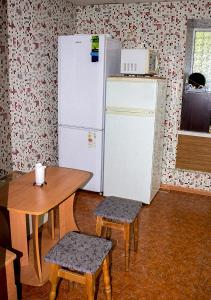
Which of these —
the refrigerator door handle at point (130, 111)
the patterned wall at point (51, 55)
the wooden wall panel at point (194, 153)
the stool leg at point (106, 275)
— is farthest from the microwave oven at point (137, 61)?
the stool leg at point (106, 275)

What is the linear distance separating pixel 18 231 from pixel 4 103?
148cm

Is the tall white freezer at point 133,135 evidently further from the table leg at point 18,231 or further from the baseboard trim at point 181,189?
the table leg at point 18,231

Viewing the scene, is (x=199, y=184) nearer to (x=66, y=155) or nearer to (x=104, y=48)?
(x=66, y=155)

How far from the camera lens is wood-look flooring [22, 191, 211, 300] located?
233 centimetres

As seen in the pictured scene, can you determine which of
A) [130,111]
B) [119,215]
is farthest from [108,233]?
[130,111]

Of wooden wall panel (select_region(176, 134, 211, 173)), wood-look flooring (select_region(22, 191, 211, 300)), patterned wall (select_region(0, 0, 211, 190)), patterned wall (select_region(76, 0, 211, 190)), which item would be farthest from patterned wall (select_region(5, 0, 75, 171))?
wooden wall panel (select_region(176, 134, 211, 173))

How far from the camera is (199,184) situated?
4.36 metres

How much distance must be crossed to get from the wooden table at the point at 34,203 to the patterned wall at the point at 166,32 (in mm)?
2103

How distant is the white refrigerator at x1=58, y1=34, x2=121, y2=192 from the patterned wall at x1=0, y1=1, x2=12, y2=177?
857 millimetres

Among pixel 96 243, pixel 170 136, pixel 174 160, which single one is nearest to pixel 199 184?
pixel 174 160

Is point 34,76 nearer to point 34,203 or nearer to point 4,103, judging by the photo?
point 4,103

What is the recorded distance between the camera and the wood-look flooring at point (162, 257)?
233 cm

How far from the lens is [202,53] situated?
13.9ft

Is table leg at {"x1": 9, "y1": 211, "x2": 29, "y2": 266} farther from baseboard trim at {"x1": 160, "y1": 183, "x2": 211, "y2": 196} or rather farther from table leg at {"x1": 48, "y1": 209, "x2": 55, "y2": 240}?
baseboard trim at {"x1": 160, "y1": 183, "x2": 211, "y2": 196}
